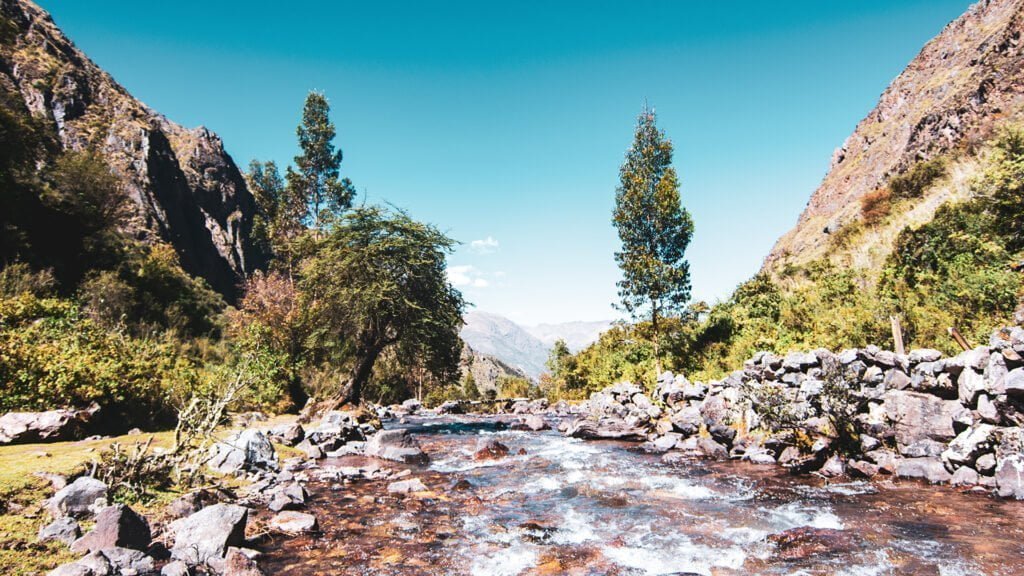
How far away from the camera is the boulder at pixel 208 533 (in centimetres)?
525

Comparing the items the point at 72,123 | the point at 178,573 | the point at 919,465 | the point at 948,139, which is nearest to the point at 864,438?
the point at 919,465

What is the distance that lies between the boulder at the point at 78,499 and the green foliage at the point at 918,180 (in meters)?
33.3

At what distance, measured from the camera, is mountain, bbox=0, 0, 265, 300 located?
6625cm

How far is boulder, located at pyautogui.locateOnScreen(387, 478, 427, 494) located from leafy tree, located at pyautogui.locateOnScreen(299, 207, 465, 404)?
36.5 feet

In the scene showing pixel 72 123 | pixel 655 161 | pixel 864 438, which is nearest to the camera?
pixel 864 438

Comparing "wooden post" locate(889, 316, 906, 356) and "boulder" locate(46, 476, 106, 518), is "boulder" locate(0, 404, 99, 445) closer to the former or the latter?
"boulder" locate(46, 476, 106, 518)

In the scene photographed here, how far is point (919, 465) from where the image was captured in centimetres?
883

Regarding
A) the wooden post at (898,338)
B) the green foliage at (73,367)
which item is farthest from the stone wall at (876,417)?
the green foliage at (73,367)

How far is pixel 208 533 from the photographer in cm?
554

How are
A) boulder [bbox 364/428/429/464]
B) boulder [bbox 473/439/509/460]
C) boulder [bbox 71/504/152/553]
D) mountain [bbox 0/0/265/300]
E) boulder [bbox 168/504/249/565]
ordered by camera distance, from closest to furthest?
boulder [bbox 71/504/152/553]
boulder [bbox 168/504/249/565]
boulder [bbox 364/428/429/464]
boulder [bbox 473/439/509/460]
mountain [bbox 0/0/265/300]

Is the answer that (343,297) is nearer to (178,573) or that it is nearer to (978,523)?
(178,573)

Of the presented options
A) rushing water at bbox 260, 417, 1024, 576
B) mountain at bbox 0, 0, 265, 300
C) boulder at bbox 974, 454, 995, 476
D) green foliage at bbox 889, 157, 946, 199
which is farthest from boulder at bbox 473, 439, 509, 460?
mountain at bbox 0, 0, 265, 300

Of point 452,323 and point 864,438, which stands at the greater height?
point 452,323

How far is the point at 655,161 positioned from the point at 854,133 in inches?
A: 4218
